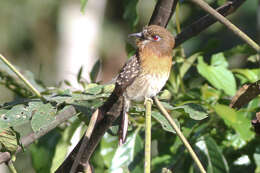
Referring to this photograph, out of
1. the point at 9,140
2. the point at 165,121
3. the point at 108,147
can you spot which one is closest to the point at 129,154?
the point at 108,147

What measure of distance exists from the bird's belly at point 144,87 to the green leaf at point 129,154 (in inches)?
11.9

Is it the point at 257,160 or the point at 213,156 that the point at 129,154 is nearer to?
the point at 213,156

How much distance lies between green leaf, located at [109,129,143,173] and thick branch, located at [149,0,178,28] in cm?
56

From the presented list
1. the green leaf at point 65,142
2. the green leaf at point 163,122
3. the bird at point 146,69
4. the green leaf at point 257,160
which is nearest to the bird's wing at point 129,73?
the bird at point 146,69

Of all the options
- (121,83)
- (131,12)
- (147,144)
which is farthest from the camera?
(131,12)

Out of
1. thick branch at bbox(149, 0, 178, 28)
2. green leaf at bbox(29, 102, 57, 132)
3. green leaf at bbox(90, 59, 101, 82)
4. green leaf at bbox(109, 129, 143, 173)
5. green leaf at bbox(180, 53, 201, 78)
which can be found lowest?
green leaf at bbox(109, 129, 143, 173)

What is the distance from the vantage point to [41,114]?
50.9 inches

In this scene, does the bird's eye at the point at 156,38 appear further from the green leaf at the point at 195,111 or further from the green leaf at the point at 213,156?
the green leaf at the point at 213,156

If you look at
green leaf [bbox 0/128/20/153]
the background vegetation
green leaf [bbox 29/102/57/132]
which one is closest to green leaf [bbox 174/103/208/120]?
the background vegetation

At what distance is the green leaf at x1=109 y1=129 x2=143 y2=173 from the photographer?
1.77m

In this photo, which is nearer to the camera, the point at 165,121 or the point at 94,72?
the point at 165,121

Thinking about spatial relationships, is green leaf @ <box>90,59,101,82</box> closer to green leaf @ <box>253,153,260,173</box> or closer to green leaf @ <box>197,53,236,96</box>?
green leaf @ <box>197,53,236,96</box>

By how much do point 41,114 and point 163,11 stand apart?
430 mm

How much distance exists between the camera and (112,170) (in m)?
1.75
